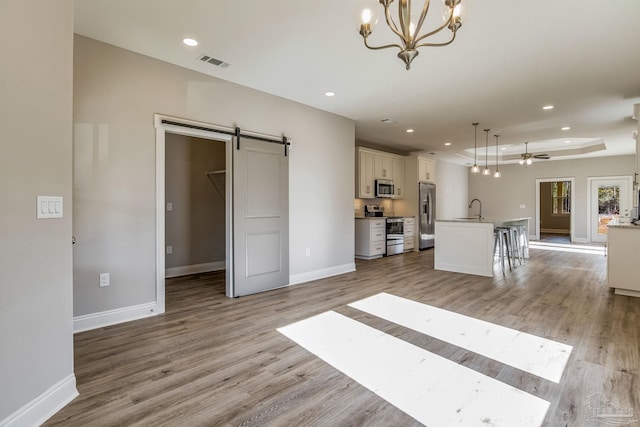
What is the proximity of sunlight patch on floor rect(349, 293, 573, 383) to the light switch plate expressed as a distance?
2.77 m

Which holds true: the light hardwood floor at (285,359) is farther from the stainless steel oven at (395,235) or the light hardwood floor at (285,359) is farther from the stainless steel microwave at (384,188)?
the stainless steel microwave at (384,188)

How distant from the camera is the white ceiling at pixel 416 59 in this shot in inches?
97.4

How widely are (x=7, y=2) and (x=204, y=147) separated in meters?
3.90

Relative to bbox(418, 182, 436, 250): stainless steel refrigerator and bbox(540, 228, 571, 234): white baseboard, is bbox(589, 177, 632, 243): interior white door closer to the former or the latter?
bbox(540, 228, 571, 234): white baseboard

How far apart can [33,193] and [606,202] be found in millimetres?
12215

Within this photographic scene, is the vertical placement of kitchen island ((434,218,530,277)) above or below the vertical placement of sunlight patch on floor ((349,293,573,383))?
above

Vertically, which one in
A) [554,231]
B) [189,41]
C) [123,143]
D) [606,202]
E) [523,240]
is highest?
[189,41]

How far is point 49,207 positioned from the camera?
5.64 ft

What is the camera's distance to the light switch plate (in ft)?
5.46

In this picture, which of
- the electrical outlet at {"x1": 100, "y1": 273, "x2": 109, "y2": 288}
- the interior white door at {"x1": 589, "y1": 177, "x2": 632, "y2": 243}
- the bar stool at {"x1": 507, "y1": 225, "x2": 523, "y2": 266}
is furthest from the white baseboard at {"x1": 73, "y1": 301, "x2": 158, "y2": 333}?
the interior white door at {"x1": 589, "y1": 177, "x2": 632, "y2": 243}

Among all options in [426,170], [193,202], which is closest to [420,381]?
[193,202]

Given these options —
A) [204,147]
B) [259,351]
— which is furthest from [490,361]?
[204,147]

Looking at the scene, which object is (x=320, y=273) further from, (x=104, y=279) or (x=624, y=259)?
(x=624, y=259)

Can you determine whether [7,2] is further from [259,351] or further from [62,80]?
[259,351]
